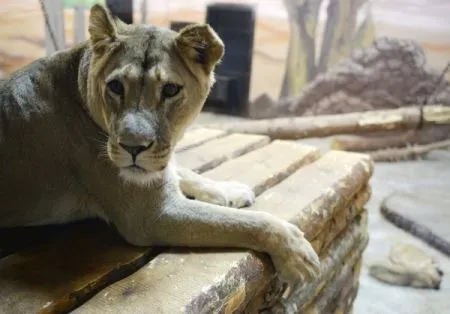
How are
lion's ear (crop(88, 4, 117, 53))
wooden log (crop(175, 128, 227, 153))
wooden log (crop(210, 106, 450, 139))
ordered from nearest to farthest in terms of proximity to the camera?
lion's ear (crop(88, 4, 117, 53)) < wooden log (crop(175, 128, 227, 153)) < wooden log (crop(210, 106, 450, 139))

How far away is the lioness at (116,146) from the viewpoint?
5.40 feet

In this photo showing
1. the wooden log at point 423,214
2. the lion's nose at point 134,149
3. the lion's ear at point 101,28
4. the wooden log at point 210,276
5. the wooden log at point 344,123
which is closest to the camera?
the wooden log at point 210,276

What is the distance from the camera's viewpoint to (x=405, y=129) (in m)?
5.67

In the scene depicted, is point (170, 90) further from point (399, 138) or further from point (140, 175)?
point (399, 138)

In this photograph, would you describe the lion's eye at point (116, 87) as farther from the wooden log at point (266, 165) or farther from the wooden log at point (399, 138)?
the wooden log at point (399, 138)

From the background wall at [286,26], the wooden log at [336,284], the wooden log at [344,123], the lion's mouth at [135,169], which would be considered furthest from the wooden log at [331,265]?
the background wall at [286,26]

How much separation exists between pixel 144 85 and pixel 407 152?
4694mm

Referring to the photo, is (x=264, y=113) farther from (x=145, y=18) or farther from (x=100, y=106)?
(x=100, y=106)

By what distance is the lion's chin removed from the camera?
166cm

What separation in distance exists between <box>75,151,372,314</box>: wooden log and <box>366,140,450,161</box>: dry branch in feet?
11.8

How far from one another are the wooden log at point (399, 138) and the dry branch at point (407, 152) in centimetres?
6

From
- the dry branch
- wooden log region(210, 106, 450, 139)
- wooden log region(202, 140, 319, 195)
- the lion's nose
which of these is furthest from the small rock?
the lion's nose

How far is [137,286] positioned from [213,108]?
380cm

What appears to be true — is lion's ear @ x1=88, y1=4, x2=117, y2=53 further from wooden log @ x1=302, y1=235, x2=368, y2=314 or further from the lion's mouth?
wooden log @ x1=302, y1=235, x2=368, y2=314
